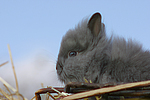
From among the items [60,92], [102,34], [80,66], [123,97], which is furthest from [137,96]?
[102,34]

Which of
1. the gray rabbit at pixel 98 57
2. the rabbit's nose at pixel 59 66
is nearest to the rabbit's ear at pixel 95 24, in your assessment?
the gray rabbit at pixel 98 57

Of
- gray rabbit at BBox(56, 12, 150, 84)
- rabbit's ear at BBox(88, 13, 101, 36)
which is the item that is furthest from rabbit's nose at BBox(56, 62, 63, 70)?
rabbit's ear at BBox(88, 13, 101, 36)

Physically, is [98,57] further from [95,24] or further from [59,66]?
[59,66]

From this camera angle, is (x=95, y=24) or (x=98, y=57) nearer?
(x=98, y=57)

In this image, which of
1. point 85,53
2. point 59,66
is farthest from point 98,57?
point 59,66

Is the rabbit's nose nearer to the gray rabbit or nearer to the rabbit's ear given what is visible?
the gray rabbit

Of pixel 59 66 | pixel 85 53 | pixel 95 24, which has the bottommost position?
pixel 59 66

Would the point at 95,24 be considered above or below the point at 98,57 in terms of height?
above
